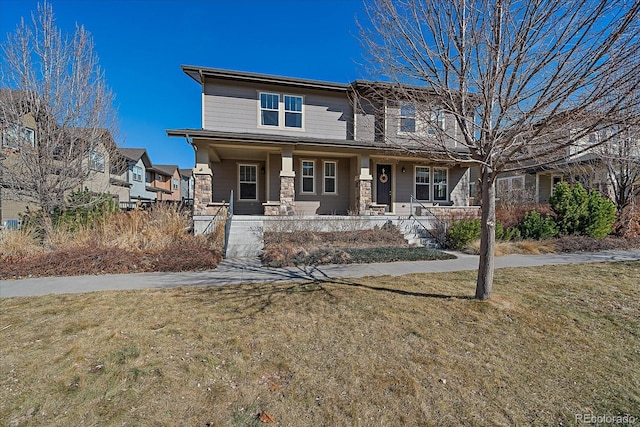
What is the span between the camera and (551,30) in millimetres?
3742

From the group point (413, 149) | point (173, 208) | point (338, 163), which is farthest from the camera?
point (338, 163)

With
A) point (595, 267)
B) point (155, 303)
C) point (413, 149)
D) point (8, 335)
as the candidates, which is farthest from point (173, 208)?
point (595, 267)

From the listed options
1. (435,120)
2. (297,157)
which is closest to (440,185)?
(297,157)

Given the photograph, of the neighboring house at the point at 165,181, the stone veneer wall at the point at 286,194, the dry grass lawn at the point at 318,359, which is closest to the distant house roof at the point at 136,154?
the neighboring house at the point at 165,181

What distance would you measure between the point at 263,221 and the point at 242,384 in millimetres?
8404

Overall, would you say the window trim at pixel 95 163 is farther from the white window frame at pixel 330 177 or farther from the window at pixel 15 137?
the white window frame at pixel 330 177

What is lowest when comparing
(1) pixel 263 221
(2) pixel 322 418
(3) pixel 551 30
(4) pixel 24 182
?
(2) pixel 322 418

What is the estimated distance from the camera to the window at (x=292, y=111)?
46.0ft

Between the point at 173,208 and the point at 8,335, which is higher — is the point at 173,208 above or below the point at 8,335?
above

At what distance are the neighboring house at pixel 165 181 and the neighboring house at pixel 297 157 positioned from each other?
28010mm

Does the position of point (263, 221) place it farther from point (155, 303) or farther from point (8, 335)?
point (8, 335)

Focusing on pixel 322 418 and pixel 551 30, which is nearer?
pixel 322 418

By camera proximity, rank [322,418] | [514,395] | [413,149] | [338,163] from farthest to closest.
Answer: [338,163] → [413,149] → [514,395] → [322,418]

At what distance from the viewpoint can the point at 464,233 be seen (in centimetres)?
1052
